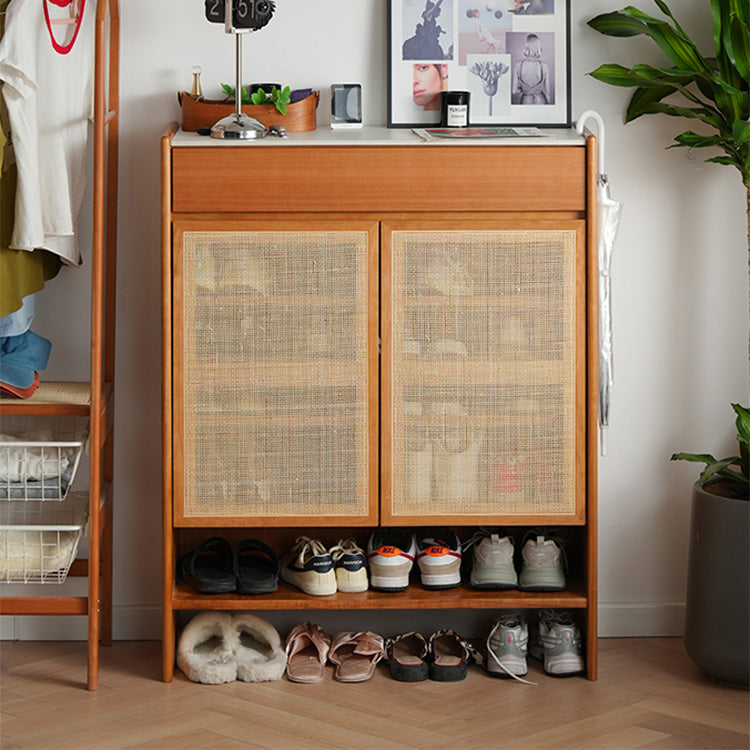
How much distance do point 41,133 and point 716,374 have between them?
1985 mm

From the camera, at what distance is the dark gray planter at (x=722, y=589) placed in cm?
235

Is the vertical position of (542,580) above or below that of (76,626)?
above

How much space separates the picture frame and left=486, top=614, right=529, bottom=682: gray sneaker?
1407 mm

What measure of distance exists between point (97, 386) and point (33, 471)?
0.26 meters

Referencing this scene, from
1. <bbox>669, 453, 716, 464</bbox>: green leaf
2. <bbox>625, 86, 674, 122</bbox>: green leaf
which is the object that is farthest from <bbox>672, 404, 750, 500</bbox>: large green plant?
<bbox>625, 86, 674, 122</bbox>: green leaf

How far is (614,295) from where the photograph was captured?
2740mm

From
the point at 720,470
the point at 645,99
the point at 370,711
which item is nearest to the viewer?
the point at 370,711

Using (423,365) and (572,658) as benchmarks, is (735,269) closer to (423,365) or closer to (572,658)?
(423,365)

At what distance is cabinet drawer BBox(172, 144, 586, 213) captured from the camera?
92.3 inches

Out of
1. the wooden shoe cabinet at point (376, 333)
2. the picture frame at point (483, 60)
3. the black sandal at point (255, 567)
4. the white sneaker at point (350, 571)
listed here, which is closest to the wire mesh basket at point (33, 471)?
the wooden shoe cabinet at point (376, 333)

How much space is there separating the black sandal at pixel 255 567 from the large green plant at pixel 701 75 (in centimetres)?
159

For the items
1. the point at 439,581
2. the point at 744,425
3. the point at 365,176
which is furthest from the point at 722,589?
the point at 365,176

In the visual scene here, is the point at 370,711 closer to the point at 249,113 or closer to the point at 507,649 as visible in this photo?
the point at 507,649

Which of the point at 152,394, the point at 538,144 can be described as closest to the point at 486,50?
the point at 538,144
